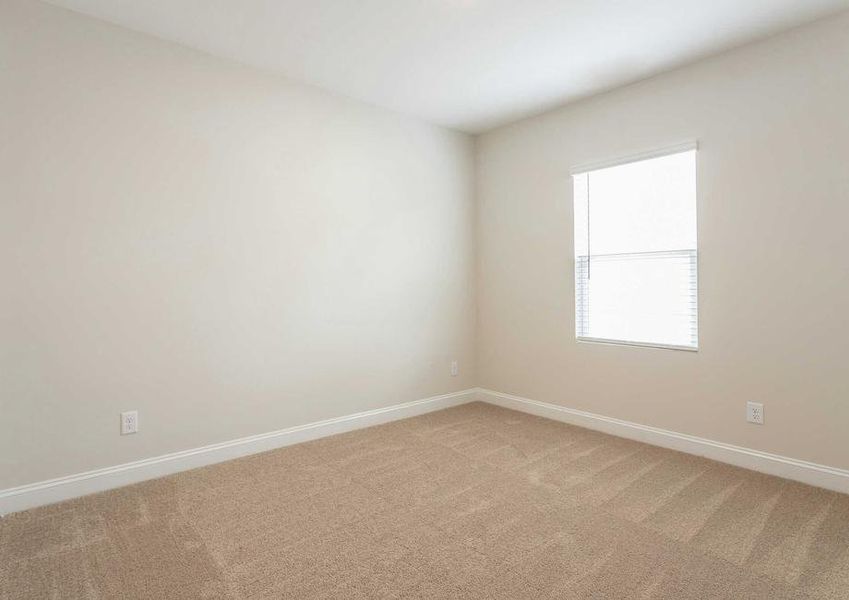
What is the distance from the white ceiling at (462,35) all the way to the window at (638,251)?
67cm

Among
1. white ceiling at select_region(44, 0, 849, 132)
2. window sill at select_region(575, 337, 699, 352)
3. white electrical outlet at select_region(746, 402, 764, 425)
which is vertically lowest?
white electrical outlet at select_region(746, 402, 764, 425)

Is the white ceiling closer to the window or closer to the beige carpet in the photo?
the window

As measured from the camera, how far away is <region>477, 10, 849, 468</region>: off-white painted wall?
2.54 metres

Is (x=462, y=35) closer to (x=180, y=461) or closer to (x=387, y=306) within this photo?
(x=387, y=306)

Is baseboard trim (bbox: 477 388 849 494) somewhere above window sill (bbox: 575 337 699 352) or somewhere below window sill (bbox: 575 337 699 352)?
below

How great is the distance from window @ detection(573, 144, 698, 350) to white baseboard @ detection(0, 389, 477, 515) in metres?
1.80

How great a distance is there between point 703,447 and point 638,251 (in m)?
1.40

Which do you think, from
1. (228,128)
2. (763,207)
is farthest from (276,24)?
(763,207)

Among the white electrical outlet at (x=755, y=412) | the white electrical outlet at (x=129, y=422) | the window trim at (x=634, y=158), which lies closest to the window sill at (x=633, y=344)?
the white electrical outlet at (x=755, y=412)

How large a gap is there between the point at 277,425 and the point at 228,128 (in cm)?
205

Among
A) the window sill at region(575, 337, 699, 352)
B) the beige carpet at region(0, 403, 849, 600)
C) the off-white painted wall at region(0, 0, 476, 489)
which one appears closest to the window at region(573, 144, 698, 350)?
the window sill at region(575, 337, 699, 352)

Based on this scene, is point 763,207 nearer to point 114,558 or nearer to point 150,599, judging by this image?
point 150,599

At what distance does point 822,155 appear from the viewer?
8.39ft

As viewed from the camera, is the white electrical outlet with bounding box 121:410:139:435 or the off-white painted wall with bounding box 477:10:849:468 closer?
the off-white painted wall with bounding box 477:10:849:468
